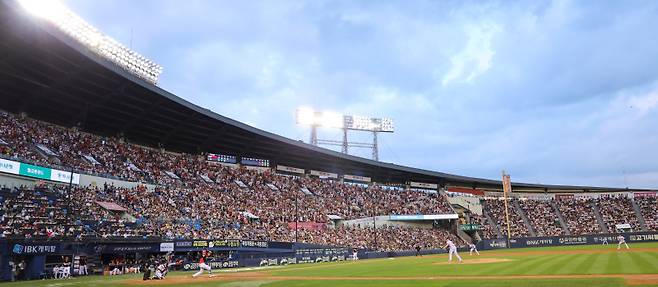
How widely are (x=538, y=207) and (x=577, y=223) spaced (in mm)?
7857

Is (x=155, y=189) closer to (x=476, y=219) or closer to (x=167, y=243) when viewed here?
(x=167, y=243)

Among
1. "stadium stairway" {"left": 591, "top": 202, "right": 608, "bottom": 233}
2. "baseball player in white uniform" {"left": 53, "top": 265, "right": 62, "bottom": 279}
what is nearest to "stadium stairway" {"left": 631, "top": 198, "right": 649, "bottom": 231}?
"stadium stairway" {"left": 591, "top": 202, "right": 608, "bottom": 233}

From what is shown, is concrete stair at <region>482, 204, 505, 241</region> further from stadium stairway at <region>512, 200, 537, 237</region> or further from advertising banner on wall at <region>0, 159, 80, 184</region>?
advertising banner on wall at <region>0, 159, 80, 184</region>

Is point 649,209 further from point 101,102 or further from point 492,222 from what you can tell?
point 101,102

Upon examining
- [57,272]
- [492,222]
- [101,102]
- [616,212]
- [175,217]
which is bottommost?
[57,272]

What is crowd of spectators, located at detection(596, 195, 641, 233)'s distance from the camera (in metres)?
76.7

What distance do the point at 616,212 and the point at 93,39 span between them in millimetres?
81154

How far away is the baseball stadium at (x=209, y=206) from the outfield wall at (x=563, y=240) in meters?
0.22

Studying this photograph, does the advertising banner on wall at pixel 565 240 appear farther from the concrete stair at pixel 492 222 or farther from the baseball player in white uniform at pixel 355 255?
the baseball player in white uniform at pixel 355 255

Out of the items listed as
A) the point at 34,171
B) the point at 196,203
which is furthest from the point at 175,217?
the point at 34,171

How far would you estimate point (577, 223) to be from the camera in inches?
3066

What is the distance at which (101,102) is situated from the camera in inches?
1842

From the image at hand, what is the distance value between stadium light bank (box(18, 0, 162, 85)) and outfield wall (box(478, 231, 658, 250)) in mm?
49032

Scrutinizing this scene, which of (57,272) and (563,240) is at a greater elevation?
(57,272)
